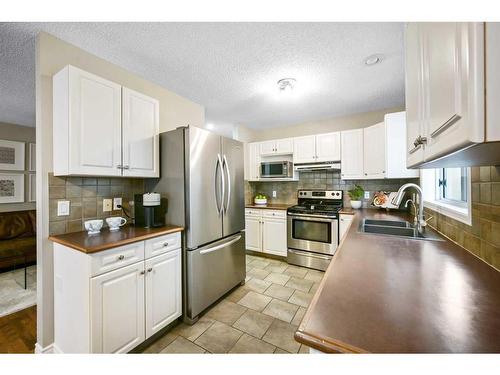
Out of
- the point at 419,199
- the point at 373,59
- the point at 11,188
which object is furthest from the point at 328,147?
the point at 11,188

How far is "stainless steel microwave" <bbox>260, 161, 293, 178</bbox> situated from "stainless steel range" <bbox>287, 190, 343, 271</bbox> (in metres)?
0.70

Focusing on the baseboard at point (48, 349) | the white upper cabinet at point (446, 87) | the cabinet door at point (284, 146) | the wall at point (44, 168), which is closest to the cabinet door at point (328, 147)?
the cabinet door at point (284, 146)

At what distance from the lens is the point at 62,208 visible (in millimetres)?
1635

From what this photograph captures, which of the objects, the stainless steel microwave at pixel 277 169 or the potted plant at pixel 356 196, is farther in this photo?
the stainless steel microwave at pixel 277 169

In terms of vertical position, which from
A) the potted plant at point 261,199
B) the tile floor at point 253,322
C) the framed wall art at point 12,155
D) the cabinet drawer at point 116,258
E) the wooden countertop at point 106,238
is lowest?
the tile floor at point 253,322

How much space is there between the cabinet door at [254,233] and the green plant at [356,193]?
1582mm

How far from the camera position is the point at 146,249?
161cm

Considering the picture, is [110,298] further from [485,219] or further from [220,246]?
[485,219]

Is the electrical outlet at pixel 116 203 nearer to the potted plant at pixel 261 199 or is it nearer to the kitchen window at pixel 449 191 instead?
the potted plant at pixel 261 199

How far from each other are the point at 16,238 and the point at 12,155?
1.55m

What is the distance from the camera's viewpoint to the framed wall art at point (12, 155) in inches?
140

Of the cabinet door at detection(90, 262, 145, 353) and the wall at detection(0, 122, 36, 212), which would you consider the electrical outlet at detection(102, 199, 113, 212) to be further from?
the wall at detection(0, 122, 36, 212)

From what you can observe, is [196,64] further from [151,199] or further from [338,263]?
[338,263]
